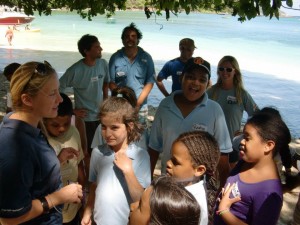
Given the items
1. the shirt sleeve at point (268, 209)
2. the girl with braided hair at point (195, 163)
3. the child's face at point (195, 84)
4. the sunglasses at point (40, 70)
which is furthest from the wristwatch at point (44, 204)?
the child's face at point (195, 84)

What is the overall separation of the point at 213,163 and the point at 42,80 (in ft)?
3.60

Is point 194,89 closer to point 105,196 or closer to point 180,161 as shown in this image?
point 180,161

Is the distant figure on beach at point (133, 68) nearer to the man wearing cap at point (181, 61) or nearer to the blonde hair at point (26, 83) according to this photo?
the man wearing cap at point (181, 61)

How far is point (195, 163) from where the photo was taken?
213 cm

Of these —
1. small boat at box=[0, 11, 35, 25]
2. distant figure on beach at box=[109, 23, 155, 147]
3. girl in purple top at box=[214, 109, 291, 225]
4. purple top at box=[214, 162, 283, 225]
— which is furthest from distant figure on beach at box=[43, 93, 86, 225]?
small boat at box=[0, 11, 35, 25]

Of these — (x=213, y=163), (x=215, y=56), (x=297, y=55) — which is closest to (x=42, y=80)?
(x=213, y=163)

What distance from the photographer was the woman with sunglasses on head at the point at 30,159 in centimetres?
168

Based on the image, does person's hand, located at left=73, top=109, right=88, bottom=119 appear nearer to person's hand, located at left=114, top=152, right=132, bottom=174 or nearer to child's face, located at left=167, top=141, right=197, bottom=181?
person's hand, located at left=114, top=152, right=132, bottom=174

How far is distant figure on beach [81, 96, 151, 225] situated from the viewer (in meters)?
2.35

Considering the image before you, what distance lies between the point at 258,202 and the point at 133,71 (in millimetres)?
2924

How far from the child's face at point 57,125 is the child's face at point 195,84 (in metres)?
0.97

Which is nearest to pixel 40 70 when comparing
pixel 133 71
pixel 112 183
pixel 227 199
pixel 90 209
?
pixel 112 183

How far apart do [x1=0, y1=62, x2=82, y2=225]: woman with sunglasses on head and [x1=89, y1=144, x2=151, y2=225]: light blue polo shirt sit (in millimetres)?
363

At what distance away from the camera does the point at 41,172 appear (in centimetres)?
182
